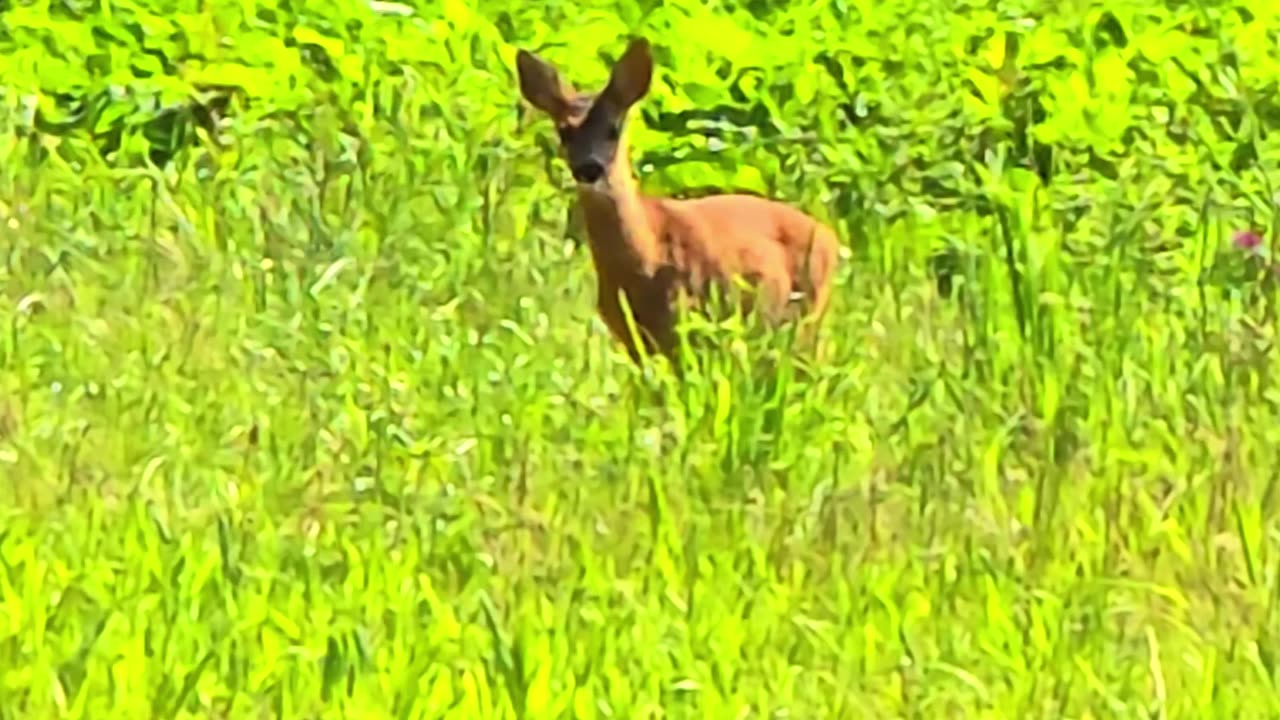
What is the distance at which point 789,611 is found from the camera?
5195 millimetres

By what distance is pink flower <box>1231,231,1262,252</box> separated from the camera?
7400 mm

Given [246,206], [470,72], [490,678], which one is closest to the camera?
[490,678]

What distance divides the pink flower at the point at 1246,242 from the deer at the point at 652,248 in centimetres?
87

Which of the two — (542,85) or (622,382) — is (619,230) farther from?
(622,382)

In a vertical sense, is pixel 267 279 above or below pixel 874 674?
below

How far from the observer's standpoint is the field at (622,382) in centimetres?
495

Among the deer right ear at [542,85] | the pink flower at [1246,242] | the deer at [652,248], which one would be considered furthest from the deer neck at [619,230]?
the pink flower at [1246,242]

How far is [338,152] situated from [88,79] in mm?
1231

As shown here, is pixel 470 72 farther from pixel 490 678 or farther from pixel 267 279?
pixel 490 678

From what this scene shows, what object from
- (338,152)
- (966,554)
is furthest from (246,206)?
(966,554)

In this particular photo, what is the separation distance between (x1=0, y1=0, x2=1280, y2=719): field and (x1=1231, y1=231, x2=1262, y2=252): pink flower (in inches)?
2.3

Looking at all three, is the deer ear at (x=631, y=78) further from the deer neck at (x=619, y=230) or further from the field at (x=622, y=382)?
the field at (x=622, y=382)

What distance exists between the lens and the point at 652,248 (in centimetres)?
718

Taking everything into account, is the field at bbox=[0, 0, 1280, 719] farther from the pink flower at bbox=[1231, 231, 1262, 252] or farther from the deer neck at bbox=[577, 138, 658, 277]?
the deer neck at bbox=[577, 138, 658, 277]
